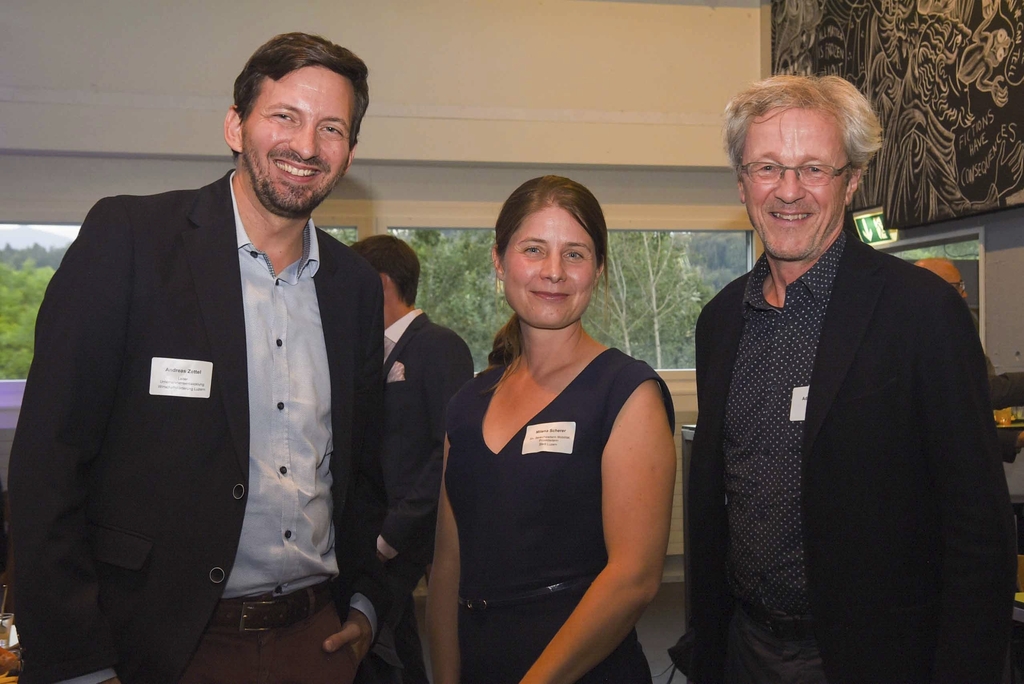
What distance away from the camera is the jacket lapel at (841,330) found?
5.29 feet

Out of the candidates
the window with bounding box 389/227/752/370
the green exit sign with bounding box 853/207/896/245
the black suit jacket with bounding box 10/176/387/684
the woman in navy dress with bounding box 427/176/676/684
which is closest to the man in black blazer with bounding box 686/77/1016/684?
the woman in navy dress with bounding box 427/176/676/684

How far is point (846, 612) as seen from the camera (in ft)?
5.17

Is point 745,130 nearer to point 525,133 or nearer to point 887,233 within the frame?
point 887,233

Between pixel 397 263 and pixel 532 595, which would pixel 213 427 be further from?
pixel 397 263

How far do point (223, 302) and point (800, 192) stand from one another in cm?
111

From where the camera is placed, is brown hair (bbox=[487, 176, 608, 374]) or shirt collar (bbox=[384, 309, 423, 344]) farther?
shirt collar (bbox=[384, 309, 423, 344])

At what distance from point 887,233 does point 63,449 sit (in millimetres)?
4487

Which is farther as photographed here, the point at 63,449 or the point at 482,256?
the point at 482,256

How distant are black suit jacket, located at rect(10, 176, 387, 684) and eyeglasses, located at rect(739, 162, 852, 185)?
1.03 m

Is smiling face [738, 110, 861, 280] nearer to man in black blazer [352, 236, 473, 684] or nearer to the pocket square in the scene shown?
man in black blazer [352, 236, 473, 684]

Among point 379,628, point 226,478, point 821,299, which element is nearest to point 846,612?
point 821,299

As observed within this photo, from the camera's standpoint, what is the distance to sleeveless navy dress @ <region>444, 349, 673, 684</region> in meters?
1.66

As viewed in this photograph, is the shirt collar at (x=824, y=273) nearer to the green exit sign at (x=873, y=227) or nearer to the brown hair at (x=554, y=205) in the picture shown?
the brown hair at (x=554, y=205)

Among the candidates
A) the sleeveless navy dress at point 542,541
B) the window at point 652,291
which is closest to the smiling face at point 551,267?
the sleeveless navy dress at point 542,541
